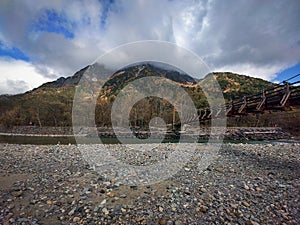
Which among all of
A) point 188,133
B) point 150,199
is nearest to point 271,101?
point 150,199

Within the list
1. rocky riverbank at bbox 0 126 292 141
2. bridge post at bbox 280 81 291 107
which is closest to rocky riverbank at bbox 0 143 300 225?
bridge post at bbox 280 81 291 107

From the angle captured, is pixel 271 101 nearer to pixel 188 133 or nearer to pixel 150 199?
pixel 150 199

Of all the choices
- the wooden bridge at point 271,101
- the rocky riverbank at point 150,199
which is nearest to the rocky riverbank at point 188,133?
the wooden bridge at point 271,101

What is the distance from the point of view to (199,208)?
437 cm

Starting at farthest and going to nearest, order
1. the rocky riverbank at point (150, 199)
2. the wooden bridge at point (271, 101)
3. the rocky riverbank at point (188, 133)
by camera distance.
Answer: the rocky riverbank at point (188, 133), the wooden bridge at point (271, 101), the rocky riverbank at point (150, 199)

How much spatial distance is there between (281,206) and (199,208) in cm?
231

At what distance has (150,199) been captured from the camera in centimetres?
485

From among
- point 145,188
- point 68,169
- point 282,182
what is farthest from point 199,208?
point 68,169

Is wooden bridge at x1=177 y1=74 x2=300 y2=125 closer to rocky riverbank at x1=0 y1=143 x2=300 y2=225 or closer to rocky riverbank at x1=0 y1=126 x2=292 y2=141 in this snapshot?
rocky riverbank at x1=0 y1=143 x2=300 y2=225

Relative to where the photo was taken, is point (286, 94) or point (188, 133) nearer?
point (286, 94)

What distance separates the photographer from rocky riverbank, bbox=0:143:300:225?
12.9ft

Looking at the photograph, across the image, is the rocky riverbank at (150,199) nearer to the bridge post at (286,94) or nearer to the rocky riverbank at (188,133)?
the bridge post at (286,94)

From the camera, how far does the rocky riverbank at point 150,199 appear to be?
395 cm

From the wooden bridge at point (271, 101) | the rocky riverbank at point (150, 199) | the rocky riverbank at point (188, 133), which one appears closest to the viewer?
the rocky riverbank at point (150, 199)
